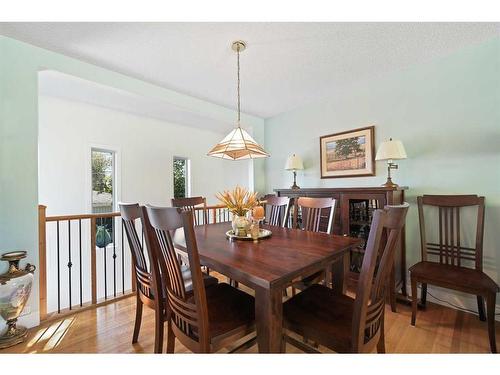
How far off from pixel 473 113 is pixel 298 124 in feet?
6.18

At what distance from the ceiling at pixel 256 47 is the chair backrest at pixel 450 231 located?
134 cm

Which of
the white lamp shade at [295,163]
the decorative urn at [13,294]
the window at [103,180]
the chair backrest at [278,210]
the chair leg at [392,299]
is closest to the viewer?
the decorative urn at [13,294]

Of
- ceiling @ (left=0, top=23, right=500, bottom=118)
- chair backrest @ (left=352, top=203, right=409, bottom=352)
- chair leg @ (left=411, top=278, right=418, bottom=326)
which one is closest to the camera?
chair backrest @ (left=352, top=203, right=409, bottom=352)

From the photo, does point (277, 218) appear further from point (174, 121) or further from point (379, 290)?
point (174, 121)

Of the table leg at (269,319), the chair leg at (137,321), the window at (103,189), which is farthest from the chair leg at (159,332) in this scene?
the window at (103,189)

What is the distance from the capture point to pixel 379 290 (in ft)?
3.66

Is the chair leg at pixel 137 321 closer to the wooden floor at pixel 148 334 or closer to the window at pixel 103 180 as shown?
the wooden floor at pixel 148 334

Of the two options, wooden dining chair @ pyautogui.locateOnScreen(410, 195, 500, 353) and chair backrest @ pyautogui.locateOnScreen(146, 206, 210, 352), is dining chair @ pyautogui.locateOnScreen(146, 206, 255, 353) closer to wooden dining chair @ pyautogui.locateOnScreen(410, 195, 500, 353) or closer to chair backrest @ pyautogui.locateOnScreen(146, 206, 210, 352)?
chair backrest @ pyautogui.locateOnScreen(146, 206, 210, 352)

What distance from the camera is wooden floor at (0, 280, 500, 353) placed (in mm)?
1625

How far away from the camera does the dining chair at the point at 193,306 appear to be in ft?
3.33

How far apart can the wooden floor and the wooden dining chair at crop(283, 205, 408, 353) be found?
558 millimetres

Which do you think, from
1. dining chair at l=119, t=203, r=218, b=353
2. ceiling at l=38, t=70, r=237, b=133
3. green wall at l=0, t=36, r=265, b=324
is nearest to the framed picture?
ceiling at l=38, t=70, r=237, b=133

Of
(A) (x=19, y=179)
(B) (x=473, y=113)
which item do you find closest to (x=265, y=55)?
(B) (x=473, y=113)

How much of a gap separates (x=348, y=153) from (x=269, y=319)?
2.39 m
